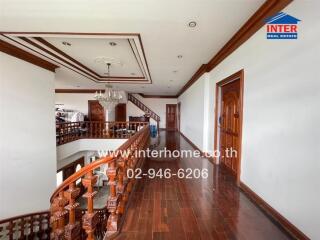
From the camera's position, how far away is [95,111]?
10.6 metres

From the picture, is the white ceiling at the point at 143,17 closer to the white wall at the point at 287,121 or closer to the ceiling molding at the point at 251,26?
the ceiling molding at the point at 251,26

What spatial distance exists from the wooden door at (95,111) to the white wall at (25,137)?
582cm

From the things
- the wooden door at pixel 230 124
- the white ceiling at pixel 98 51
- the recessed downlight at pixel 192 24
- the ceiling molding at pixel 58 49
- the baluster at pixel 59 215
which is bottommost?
the baluster at pixel 59 215

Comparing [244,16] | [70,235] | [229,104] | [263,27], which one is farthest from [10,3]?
[229,104]

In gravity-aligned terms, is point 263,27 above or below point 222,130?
above

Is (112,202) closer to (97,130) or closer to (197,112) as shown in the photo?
(197,112)

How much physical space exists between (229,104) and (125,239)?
3173 mm

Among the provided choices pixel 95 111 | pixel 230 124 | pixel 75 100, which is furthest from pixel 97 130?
pixel 230 124

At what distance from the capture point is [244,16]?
2307 millimetres

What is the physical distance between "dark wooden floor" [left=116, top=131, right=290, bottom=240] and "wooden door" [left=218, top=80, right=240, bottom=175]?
56 centimetres

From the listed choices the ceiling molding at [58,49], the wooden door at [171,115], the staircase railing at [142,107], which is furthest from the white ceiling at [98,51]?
the wooden door at [171,115]

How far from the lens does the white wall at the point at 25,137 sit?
3.31 m

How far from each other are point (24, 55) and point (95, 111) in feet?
23.0

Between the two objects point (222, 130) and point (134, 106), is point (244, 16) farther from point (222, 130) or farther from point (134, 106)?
point (134, 106)
